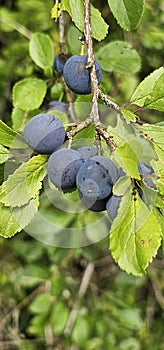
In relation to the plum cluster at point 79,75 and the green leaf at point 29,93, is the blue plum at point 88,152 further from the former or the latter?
the green leaf at point 29,93

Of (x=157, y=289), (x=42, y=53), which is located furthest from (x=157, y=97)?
(x=157, y=289)

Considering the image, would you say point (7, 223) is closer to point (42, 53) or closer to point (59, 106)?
point (59, 106)

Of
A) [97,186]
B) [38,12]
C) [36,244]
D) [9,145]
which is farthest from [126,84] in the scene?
[97,186]

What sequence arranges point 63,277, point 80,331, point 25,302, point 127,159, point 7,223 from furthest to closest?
point 25,302 < point 63,277 < point 80,331 < point 7,223 < point 127,159

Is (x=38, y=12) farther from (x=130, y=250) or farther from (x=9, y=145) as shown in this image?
(x=130, y=250)

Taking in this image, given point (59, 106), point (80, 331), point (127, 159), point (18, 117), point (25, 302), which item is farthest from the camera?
point (25, 302)

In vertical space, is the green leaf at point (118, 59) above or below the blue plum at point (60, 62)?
below

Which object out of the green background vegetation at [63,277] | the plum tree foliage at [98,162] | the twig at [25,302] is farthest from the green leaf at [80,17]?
the twig at [25,302]
